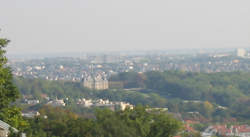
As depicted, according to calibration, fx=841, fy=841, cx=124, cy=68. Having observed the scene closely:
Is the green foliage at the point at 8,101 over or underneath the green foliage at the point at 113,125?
over

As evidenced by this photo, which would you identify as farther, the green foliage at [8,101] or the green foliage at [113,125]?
the green foliage at [113,125]

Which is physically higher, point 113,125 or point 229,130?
point 113,125

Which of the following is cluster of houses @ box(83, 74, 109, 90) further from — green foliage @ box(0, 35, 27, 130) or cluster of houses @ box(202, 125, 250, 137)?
green foliage @ box(0, 35, 27, 130)

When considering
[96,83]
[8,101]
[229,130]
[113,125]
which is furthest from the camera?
[96,83]

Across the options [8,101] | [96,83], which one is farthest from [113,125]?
[96,83]

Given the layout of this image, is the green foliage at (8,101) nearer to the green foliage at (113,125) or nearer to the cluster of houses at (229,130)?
the green foliage at (113,125)

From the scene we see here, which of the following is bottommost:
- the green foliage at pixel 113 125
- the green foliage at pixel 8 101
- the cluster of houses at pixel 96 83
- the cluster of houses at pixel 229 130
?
the cluster of houses at pixel 96 83

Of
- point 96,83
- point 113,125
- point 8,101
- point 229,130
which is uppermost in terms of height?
point 8,101

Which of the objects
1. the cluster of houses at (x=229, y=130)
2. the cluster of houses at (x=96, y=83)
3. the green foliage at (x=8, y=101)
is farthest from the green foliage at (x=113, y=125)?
the cluster of houses at (x=96, y=83)

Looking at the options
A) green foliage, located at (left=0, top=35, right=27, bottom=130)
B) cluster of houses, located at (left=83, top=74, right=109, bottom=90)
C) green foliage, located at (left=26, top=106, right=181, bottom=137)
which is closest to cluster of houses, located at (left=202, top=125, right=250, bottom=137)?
green foliage, located at (left=26, top=106, right=181, bottom=137)

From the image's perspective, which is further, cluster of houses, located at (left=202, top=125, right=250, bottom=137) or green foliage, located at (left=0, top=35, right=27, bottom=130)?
cluster of houses, located at (left=202, top=125, right=250, bottom=137)

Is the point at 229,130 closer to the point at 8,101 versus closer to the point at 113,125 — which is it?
the point at 113,125
